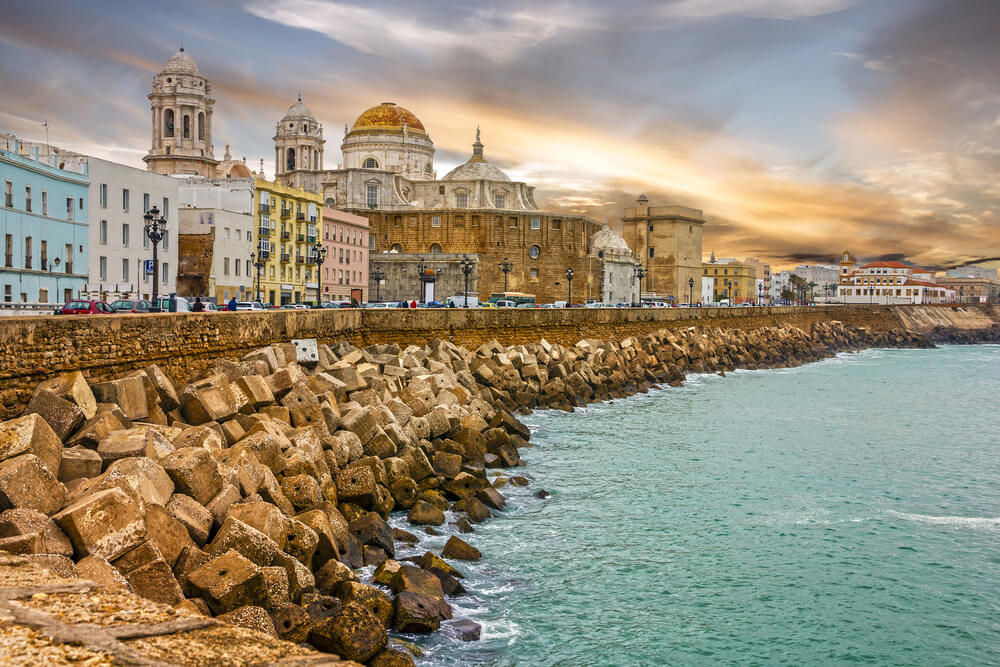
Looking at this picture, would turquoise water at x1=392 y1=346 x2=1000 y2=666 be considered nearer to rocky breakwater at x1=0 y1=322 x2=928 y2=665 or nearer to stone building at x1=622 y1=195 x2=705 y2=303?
rocky breakwater at x1=0 y1=322 x2=928 y2=665

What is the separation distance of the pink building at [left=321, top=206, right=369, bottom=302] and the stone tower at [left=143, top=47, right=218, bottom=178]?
1370 centimetres

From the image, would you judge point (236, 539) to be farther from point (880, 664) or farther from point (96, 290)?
point (96, 290)

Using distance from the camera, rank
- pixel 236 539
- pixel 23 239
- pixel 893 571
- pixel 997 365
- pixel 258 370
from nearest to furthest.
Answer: pixel 236 539 → pixel 893 571 → pixel 258 370 → pixel 23 239 → pixel 997 365

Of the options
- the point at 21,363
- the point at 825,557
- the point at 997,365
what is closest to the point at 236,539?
the point at 21,363

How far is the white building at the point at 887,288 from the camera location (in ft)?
415

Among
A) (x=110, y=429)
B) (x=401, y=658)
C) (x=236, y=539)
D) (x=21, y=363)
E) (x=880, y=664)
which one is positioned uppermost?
(x=21, y=363)

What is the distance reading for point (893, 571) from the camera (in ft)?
34.5

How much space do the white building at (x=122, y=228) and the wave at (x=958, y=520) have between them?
2885cm

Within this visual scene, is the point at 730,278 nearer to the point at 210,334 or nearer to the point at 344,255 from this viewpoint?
the point at 344,255

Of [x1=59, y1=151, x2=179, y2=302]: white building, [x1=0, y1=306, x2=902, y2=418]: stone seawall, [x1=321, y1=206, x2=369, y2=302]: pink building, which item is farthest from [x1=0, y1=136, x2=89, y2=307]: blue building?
[x1=321, y1=206, x2=369, y2=302]: pink building

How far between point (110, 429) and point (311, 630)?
3741mm

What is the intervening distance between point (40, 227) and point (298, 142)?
157ft

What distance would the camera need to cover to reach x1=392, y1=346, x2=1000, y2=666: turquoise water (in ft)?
27.9

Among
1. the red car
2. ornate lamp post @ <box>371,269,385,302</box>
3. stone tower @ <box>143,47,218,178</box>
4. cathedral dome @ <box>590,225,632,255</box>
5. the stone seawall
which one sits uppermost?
stone tower @ <box>143,47,218,178</box>
